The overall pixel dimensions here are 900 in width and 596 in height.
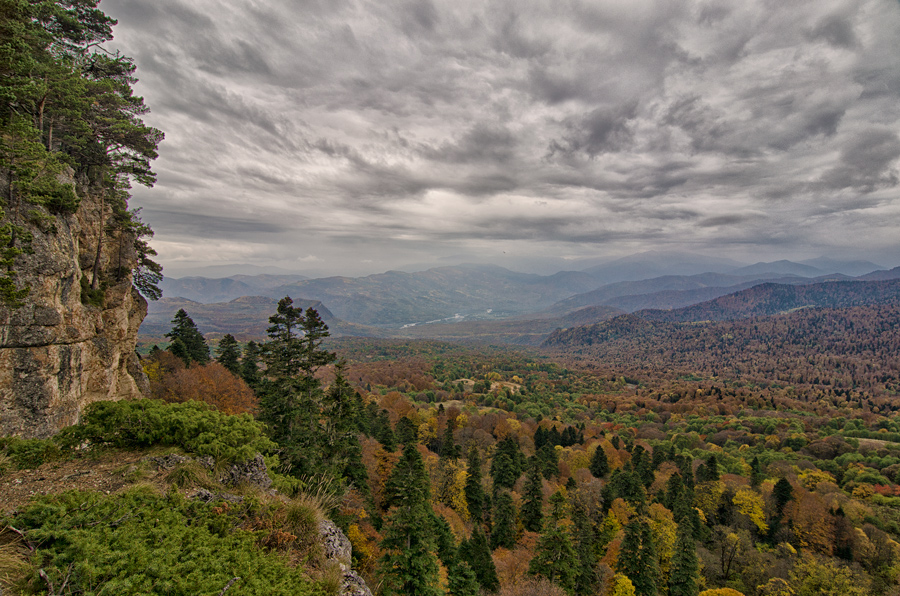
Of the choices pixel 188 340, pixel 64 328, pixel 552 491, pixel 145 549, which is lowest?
pixel 552 491

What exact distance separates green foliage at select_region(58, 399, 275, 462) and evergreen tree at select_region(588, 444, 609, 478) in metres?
72.1

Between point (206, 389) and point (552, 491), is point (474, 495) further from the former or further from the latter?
point (206, 389)

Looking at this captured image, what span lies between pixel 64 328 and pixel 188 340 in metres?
35.0

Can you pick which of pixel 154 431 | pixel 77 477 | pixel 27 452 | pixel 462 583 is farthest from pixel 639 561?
pixel 27 452

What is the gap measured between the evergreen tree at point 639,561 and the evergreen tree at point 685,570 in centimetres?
174

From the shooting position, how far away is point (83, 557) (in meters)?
5.43

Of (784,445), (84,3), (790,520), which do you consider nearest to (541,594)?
(84,3)

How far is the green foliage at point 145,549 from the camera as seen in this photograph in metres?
5.21

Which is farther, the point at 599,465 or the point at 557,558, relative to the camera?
the point at 599,465

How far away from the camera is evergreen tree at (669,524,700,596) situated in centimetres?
3356

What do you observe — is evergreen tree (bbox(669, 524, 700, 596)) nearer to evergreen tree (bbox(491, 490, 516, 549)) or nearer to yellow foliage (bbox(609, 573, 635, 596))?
yellow foliage (bbox(609, 573, 635, 596))

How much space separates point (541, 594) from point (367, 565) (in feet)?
41.4

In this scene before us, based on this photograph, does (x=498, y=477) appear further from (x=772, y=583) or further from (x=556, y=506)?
(x=772, y=583)

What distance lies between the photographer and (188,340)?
48312 mm
